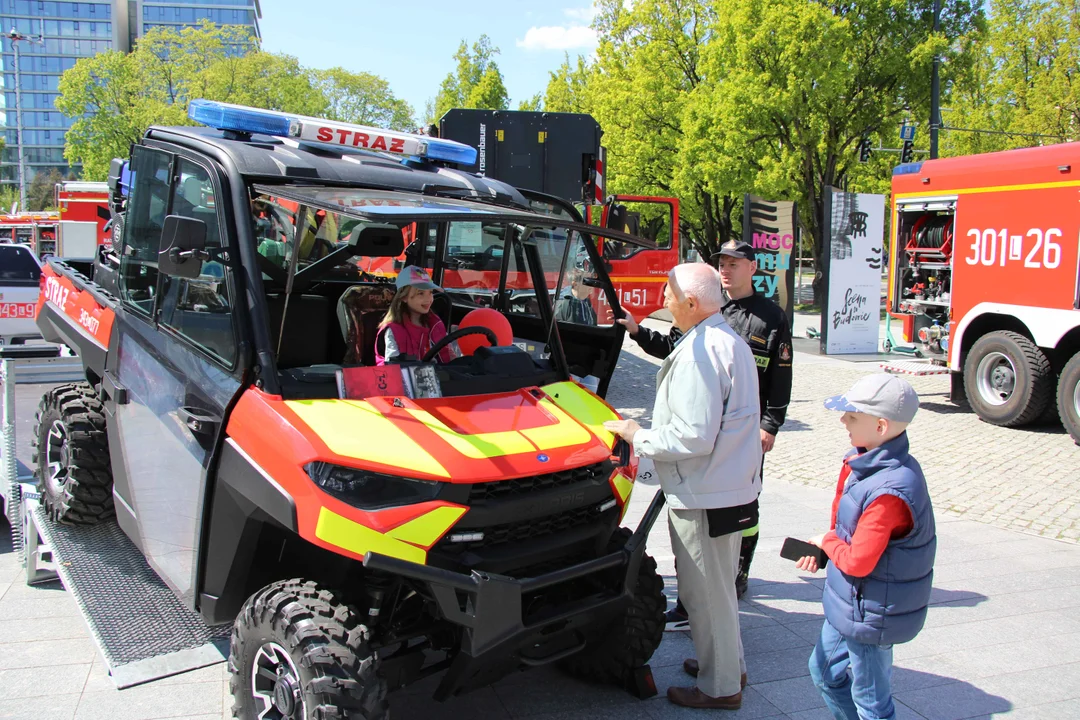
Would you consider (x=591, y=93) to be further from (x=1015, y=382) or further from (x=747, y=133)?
(x=1015, y=382)

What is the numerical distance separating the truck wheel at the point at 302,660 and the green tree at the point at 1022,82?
78.8 feet

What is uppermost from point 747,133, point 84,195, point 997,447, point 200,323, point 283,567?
point 747,133

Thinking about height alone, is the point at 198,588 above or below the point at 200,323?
below

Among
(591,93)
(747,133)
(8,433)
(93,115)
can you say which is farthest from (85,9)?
(8,433)

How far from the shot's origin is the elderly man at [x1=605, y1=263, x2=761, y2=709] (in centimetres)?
328

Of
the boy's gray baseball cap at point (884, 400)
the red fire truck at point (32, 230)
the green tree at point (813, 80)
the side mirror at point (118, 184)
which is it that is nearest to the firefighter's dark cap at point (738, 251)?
the boy's gray baseball cap at point (884, 400)

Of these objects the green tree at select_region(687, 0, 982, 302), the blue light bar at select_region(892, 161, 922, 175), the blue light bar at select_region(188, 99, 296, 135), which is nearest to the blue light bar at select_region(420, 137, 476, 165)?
the blue light bar at select_region(188, 99, 296, 135)

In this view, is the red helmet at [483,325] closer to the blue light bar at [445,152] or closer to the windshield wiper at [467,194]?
the windshield wiper at [467,194]

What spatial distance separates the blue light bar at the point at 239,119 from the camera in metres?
3.90

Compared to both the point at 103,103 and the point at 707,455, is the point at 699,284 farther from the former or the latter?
the point at 103,103

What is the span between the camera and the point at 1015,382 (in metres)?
9.45

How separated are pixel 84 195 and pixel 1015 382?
23896mm

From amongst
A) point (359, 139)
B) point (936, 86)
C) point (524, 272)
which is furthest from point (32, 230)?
point (524, 272)

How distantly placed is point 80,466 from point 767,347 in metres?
3.71
